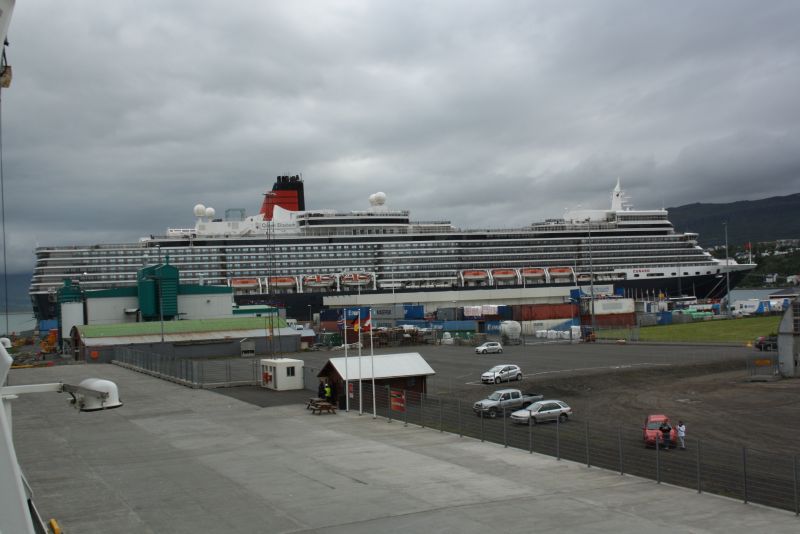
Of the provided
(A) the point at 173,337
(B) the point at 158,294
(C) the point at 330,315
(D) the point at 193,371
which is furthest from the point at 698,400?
(C) the point at 330,315

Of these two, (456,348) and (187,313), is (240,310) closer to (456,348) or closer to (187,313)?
(187,313)

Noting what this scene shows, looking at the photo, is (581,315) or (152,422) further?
(581,315)

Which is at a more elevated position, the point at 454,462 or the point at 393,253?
the point at 393,253

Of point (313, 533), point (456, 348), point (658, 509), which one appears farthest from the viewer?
point (456, 348)

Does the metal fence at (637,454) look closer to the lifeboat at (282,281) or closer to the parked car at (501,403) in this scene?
the parked car at (501,403)

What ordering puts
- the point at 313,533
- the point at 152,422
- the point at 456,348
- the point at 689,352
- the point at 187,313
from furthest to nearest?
the point at 187,313 < the point at 456,348 < the point at 689,352 < the point at 152,422 < the point at 313,533

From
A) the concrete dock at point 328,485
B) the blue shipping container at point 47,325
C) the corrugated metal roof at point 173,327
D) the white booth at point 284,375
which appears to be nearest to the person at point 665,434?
the concrete dock at point 328,485

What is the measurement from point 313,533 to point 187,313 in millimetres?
51629

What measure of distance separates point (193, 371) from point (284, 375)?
17.1ft

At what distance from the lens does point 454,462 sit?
48.1ft

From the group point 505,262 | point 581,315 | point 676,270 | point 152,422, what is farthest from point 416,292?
point 152,422

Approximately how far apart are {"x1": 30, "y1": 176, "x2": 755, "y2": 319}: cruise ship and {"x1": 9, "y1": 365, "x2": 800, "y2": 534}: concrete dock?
7198 cm

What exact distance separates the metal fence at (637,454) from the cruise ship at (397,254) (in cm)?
7115

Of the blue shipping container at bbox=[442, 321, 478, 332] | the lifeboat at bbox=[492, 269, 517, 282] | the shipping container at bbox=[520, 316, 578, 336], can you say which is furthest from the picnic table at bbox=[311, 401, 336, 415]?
the lifeboat at bbox=[492, 269, 517, 282]
